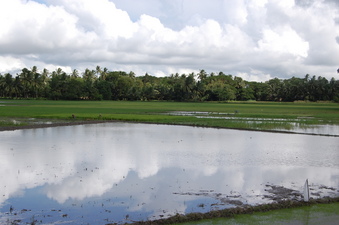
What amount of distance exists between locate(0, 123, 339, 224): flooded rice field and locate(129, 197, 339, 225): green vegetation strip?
23.0 inches

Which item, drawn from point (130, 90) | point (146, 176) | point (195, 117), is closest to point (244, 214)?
point (146, 176)

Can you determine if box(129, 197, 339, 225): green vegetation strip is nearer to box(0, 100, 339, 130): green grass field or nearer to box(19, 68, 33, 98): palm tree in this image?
box(0, 100, 339, 130): green grass field

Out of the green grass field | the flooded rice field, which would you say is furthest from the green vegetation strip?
the green grass field

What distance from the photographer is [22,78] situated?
126 meters

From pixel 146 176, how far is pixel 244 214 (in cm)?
511

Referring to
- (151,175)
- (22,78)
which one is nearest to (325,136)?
(151,175)

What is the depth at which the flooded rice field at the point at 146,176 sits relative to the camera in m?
10.1

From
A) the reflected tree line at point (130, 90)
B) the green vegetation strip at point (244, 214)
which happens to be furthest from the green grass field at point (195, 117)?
the reflected tree line at point (130, 90)

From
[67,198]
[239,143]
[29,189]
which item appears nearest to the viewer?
[67,198]

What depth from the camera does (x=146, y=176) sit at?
1380 centimetres

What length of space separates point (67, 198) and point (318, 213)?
6847 millimetres

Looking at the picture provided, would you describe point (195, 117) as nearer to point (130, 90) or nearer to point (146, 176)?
point (146, 176)

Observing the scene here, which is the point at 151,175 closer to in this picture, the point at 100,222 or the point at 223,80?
the point at 100,222

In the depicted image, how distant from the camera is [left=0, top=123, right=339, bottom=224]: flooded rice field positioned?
33.1 ft
